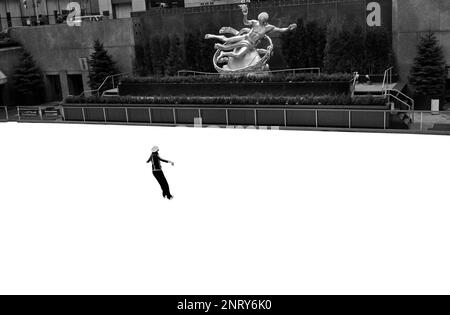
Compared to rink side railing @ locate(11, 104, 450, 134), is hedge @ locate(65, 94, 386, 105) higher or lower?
higher

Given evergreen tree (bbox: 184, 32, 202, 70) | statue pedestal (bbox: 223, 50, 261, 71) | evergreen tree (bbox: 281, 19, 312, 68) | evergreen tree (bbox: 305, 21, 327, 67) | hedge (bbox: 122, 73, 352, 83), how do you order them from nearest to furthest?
1. hedge (bbox: 122, 73, 352, 83)
2. statue pedestal (bbox: 223, 50, 261, 71)
3. evergreen tree (bbox: 305, 21, 327, 67)
4. evergreen tree (bbox: 281, 19, 312, 68)
5. evergreen tree (bbox: 184, 32, 202, 70)

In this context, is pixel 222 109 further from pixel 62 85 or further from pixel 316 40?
pixel 62 85

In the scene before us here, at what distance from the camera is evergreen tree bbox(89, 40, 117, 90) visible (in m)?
27.1

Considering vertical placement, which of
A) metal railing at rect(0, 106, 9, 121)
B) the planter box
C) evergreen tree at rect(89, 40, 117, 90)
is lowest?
metal railing at rect(0, 106, 9, 121)

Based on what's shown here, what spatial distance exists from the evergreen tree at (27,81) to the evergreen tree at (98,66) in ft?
12.5

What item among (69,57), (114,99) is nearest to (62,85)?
(69,57)

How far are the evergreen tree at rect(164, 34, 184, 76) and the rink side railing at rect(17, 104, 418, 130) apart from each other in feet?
21.7

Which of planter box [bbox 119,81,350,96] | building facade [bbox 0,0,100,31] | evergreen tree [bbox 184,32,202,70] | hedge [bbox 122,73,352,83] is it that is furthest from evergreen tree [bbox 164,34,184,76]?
building facade [bbox 0,0,100,31]

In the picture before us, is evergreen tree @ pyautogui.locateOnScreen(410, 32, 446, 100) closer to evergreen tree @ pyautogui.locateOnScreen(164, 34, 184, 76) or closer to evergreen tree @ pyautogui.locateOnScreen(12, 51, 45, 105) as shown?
evergreen tree @ pyautogui.locateOnScreen(164, 34, 184, 76)

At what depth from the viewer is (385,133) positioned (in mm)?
16109

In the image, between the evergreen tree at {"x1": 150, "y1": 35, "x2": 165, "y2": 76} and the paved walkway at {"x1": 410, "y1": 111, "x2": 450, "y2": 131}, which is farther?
the evergreen tree at {"x1": 150, "y1": 35, "x2": 165, "y2": 76}

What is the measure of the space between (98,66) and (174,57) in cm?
391

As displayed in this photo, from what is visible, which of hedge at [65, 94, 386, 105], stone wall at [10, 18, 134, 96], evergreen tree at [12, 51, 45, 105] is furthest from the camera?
evergreen tree at [12, 51, 45, 105]

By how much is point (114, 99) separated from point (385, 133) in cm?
1047
